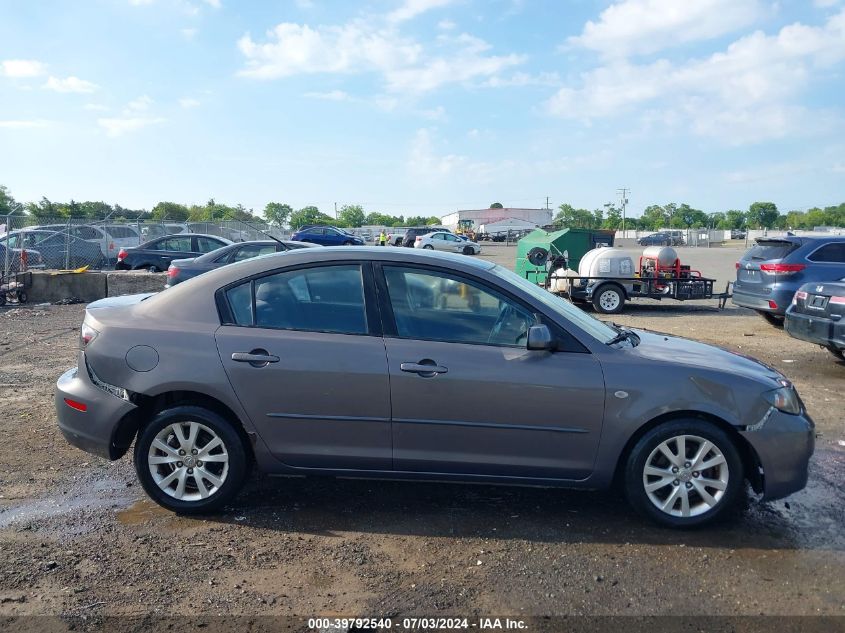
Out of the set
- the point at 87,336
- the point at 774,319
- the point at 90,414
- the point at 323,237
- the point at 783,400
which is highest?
the point at 87,336

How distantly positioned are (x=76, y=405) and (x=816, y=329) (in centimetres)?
806

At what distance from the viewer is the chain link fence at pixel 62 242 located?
1712cm

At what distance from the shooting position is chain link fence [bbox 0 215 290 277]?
17125mm

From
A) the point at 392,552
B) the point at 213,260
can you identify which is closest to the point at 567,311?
the point at 392,552

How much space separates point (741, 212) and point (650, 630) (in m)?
149

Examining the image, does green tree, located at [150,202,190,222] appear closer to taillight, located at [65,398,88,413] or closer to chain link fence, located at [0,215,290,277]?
chain link fence, located at [0,215,290,277]

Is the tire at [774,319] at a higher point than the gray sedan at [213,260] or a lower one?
lower

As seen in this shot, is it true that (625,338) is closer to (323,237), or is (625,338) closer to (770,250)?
(770,250)

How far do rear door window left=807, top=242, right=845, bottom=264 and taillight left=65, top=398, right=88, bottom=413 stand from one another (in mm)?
11331

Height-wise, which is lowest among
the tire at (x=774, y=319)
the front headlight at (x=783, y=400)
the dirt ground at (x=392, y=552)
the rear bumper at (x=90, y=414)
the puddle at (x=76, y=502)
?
the puddle at (x=76, y=502)

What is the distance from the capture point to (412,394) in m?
4.14

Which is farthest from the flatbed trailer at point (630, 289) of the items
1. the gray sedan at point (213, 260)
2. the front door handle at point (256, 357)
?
the front door handle at point (256, 357)

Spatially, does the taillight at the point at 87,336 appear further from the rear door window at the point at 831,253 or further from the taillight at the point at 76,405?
the rear door window at the point at 831,253

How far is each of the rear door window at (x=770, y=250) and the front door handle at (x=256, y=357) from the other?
10287 millimetres
